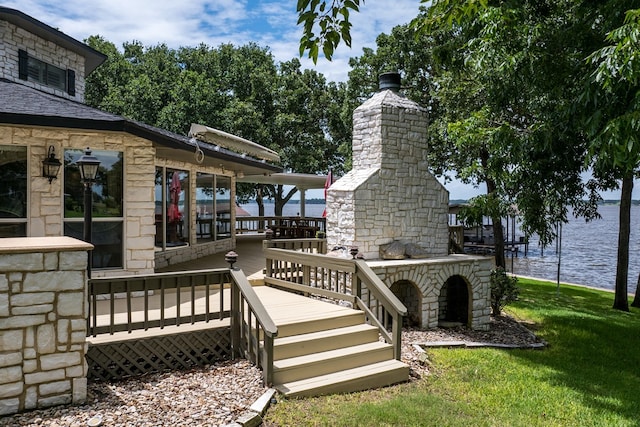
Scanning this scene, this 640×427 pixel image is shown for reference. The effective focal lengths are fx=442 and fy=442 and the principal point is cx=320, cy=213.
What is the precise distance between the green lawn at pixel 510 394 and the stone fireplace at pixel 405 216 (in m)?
1.63

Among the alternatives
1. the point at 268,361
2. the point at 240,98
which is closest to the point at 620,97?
the point at 268,361

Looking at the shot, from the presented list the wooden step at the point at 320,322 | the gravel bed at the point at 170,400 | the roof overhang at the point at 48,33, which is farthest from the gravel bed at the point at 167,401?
the roof overhang at the point at 48,33

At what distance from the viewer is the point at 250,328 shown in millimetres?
5512

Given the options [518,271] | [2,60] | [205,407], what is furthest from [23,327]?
[518,271]

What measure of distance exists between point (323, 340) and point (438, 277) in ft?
12.2

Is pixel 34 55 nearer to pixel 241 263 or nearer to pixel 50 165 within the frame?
pixel 50 165

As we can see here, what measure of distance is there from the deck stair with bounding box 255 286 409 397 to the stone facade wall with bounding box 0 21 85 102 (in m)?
7.69

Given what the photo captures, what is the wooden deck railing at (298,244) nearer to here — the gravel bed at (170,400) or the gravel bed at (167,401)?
the gravel bed at (170,400)

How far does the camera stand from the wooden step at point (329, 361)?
5.09 meters

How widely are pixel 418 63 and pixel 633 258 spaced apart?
2776 cm

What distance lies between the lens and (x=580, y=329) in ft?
31.0

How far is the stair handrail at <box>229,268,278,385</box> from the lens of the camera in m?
4.89

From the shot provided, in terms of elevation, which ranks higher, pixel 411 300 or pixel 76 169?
pixel 76 169

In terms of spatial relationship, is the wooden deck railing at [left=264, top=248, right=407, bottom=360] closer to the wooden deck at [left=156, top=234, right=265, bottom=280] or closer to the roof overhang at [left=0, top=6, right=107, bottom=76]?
the wooden deck at [left=156, top=234, right=265, bottom=280]
